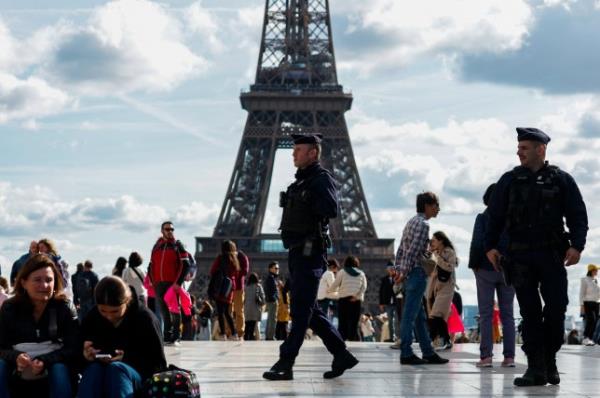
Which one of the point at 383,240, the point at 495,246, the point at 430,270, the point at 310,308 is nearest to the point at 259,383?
the point at 310,308

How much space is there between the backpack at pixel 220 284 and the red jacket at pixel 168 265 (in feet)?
10.6

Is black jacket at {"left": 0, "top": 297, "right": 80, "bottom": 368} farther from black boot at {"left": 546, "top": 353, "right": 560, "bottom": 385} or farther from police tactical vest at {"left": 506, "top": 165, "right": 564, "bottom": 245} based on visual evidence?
black boot at {"left": 546, "top": 353, "right": 560, "bottom": 385}

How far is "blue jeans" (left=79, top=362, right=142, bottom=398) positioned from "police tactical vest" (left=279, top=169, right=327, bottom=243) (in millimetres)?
3361

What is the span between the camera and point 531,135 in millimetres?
10891

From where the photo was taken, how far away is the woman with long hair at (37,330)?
8.05 meters

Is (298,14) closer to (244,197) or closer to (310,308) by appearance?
(244,197)

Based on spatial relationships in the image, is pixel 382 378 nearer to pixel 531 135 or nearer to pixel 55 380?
pixel 531 135

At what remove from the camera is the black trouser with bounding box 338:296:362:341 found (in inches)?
925

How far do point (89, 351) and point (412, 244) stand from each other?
611 cm

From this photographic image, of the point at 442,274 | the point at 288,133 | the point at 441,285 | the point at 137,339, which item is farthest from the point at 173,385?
the point at 288,133

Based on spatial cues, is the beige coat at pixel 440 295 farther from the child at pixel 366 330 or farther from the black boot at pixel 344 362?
the child at pixel 366 330

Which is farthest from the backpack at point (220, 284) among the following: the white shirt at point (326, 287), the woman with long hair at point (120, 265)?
the white shirt at point (326, 287)

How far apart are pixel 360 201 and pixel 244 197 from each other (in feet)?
22.6

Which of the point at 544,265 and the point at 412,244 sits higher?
the point at 412,244
